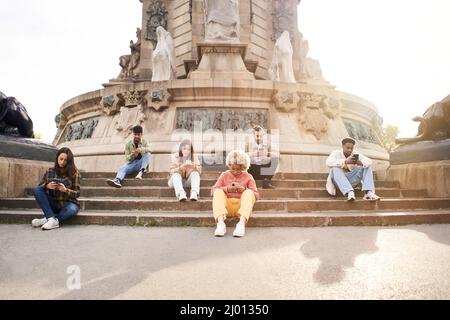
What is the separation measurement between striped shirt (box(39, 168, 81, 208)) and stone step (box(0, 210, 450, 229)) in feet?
0.94

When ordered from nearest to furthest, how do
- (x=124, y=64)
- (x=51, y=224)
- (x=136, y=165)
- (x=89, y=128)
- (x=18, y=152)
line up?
(x=51, y=224) → (x=18, y=152) → (x=136, y=165) → (x=89, y=128) → (x=124, y=64)

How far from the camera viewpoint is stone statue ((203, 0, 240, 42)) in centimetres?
1276

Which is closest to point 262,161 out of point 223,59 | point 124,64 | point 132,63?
point 223,59

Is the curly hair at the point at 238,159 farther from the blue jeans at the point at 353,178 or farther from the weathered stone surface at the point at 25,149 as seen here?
the weathered stone surface at the point at 25,149

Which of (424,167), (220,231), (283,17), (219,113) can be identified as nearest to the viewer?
(220,231)

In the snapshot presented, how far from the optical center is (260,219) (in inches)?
186

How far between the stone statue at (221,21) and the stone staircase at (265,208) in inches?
303

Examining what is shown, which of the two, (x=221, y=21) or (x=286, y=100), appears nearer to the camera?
(x=286, y=100)

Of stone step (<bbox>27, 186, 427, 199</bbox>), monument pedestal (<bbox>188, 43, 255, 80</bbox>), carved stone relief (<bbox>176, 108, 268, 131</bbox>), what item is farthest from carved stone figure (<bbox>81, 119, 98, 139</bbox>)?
stone step (<bbox>27, 186, 427, 199</bbox>)

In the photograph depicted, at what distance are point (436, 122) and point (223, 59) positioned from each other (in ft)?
25.0

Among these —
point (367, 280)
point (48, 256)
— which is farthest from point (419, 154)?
point (48, 256)

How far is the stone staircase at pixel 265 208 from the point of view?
15.8 feet

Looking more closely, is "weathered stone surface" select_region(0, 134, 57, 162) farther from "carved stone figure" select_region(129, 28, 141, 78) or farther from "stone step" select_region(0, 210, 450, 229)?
"carved stone figure" select_region(129, 28, 141, 78)

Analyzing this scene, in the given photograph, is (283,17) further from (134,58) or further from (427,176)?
(427,176)
